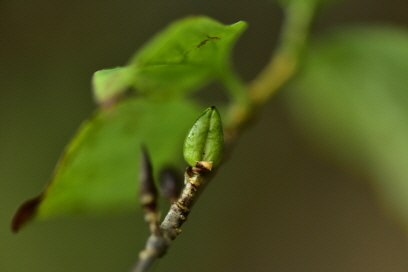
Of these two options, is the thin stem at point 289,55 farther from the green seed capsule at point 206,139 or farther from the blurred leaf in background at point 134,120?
the green seed capsule at point 206,139

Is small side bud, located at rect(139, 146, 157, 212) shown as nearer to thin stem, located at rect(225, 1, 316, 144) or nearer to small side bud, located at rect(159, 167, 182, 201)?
small side bud, located at rect(159, 167, 182, 201)

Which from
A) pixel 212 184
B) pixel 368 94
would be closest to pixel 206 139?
pixel 368 94

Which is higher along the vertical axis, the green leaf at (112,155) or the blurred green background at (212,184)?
the green leaf at (112,155)

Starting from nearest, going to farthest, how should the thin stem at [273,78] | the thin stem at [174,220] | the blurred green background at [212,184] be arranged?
the thin stem at [174,220] → the thin stem at [273,78] → the blurred green background at [212,184]

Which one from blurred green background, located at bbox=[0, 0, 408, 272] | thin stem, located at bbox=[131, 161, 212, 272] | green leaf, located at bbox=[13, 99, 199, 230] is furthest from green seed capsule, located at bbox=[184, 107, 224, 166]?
blurred green background, located at bbox=[0, 0, 408, 272]

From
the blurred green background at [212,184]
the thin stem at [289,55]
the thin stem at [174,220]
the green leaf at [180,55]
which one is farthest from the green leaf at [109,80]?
the blurred green background at [212,184]

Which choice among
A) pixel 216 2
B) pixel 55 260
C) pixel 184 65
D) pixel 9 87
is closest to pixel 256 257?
pixel 55 260

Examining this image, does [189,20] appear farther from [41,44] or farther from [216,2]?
[41,44]
